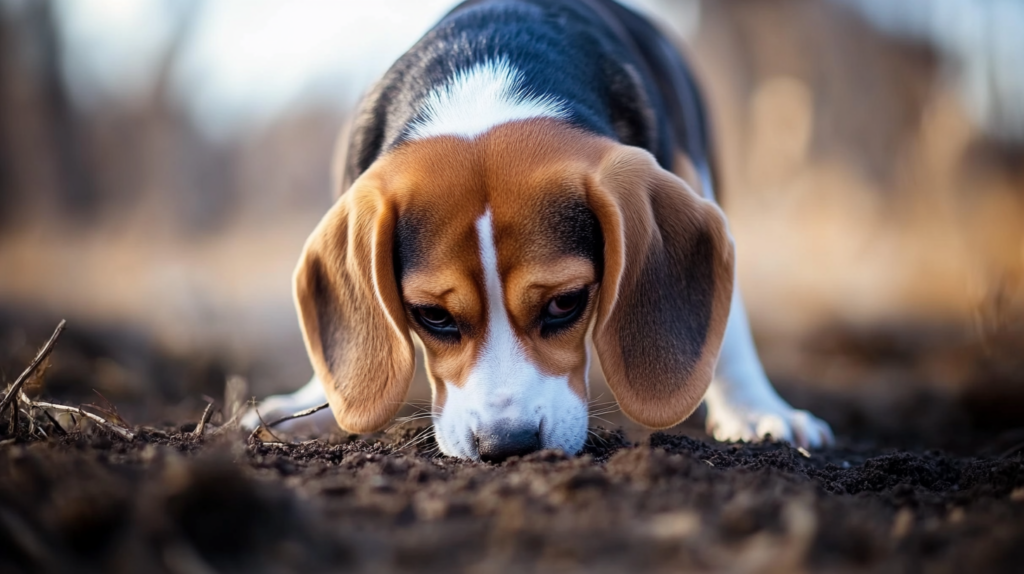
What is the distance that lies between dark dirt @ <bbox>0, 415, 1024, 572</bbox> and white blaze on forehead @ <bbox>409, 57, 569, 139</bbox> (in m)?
1.40

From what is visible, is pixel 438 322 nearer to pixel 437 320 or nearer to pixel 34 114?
pixel 437 320

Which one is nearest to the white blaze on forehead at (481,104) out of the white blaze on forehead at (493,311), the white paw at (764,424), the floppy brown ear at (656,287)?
the floppy brown ear at (656,287)

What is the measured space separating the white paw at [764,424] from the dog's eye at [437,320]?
1.25m

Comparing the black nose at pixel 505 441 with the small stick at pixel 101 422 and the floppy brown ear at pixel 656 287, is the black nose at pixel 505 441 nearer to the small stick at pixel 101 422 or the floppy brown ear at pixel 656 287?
the floppy brown ear at pixel 656 287

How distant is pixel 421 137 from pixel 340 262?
0.56 meters

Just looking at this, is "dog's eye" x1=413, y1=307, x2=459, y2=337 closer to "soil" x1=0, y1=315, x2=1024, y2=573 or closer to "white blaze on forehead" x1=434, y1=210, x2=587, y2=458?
"white blaze on forehead" x1=434, y1=210, x2=587, y2=458

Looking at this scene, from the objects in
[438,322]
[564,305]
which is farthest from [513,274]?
[438,322]

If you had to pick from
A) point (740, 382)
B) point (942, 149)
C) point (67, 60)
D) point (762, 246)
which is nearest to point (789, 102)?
point (762, 246)

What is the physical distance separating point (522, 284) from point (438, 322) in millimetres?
367

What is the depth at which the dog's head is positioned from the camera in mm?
2826

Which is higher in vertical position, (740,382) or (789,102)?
(789,102)

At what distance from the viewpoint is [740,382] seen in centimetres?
391

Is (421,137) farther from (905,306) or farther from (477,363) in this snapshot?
(905,306)

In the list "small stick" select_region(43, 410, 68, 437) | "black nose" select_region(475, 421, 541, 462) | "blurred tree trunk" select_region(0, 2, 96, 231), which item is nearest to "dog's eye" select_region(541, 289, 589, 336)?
"black nose" select_region(475, 421, 541, 462)
